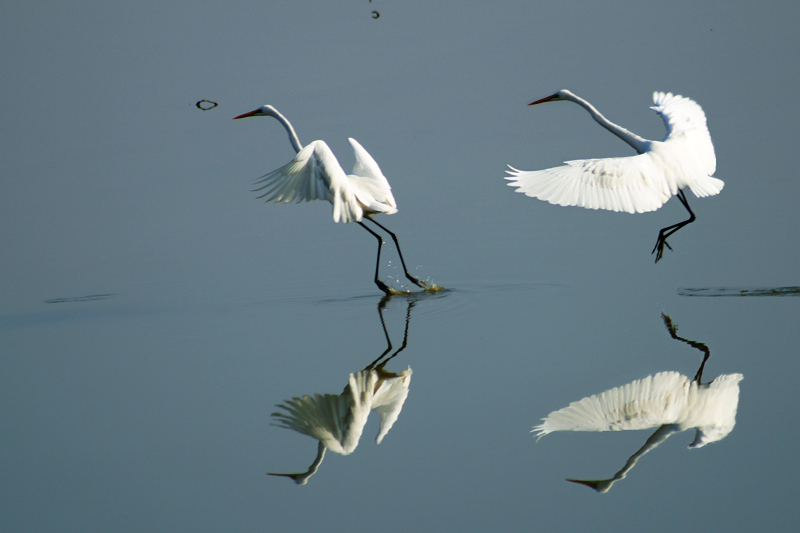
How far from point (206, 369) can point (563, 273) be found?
3.27 metres

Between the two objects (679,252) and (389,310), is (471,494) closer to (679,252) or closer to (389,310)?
(389,310)

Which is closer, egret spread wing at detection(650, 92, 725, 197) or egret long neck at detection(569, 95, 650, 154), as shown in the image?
egret spread wing at detection(650, 92, 725, 197)

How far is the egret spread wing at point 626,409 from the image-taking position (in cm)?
437

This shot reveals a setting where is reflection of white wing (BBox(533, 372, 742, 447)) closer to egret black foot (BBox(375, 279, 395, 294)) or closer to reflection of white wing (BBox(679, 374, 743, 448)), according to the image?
reflection of white wing (BBox(679, 374, 743, 448))

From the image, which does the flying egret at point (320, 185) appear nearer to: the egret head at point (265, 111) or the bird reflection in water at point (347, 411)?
the bird reflection in water at point (347, 411)

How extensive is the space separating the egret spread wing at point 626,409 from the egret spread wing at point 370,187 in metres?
2.94

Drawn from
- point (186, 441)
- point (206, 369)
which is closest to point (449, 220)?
point (206, 369)

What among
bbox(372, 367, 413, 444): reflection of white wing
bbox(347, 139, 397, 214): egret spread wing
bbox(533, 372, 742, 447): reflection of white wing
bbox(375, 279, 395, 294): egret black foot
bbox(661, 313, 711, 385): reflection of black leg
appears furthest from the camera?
bbox(375, 279, 395, 294): egret black foot

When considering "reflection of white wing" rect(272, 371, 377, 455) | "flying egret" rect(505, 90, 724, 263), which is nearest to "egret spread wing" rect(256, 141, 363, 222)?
"flying egret" rect(505, 90, 724, 263)

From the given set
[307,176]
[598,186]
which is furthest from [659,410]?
[307,176]

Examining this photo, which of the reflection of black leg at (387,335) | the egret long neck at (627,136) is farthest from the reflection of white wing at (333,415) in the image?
the egret long neck at (627,136)

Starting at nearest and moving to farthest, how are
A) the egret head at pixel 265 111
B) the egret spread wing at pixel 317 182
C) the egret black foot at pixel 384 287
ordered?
the egret spread wing at pixel 317 182 → the egret black foot at pixel 384 287 → the egret head at pixel 265 111

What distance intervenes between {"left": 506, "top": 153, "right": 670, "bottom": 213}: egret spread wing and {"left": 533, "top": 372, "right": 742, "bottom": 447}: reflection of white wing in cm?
158

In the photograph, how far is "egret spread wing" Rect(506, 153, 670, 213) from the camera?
5.99 m
